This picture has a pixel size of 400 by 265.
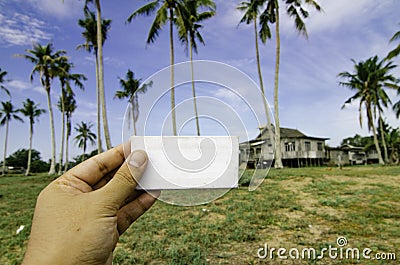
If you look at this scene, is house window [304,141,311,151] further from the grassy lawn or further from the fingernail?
the fingernail

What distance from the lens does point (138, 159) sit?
2.89 ft

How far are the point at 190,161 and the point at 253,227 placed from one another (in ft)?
12.0

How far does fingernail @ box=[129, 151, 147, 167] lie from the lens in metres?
0.88

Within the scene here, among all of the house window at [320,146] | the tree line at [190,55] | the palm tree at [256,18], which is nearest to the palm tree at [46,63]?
the tree line at [190,55]

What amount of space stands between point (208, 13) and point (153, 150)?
18465 mm

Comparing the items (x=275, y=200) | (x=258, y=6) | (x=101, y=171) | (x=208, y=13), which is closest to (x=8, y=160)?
(x=208, y=13)

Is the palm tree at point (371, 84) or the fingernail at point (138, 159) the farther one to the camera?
the palm tree at point (371, 84)

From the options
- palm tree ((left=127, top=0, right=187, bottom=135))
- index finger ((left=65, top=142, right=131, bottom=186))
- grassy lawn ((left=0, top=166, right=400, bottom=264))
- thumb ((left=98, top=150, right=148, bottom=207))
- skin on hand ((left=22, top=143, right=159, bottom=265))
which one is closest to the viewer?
skin on hand ((left=22, top=143, right=159, bottom=265))

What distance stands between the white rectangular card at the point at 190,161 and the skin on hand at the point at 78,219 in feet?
0.14

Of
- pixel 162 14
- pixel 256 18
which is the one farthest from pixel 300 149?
pixel 162 14

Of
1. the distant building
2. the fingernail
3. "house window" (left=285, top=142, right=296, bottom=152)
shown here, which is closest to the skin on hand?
the fingernail

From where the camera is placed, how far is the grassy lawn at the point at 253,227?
3272 mm

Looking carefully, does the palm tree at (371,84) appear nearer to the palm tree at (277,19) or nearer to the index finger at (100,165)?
the palm tree at (277,19)

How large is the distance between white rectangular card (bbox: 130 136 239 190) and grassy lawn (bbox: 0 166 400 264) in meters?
1.55
